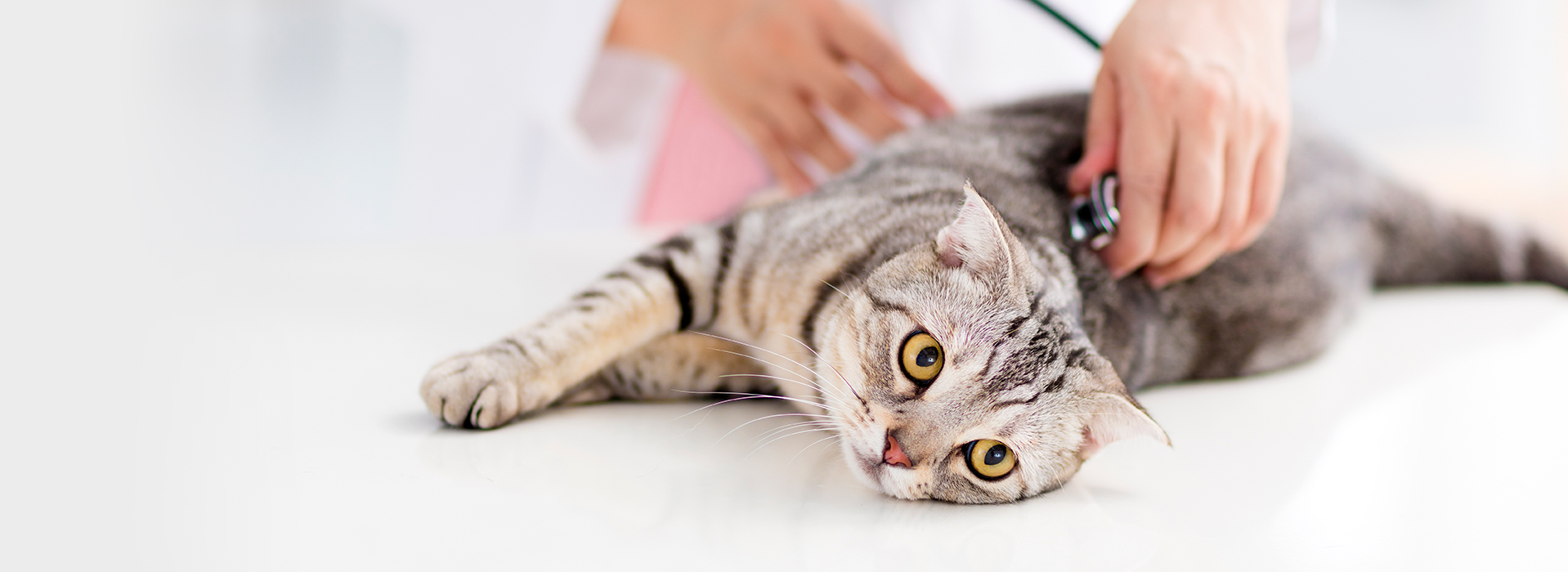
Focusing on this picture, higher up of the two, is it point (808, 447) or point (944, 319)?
point (944, 319)

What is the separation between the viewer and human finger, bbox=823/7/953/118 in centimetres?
165

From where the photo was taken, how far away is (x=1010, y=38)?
7.06ft

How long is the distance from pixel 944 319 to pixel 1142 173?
14.6 inches

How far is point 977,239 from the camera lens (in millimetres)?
949

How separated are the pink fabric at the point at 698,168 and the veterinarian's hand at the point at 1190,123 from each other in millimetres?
1136

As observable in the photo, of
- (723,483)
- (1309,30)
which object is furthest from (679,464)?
(1309,30)

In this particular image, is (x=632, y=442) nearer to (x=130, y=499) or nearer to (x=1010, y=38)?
(x=130, y=499)

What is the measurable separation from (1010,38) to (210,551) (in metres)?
1.94

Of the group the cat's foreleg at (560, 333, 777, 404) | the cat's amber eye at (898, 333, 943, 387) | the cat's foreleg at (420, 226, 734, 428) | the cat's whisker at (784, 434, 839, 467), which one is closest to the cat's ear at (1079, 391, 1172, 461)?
the cat's amber eye at (898, 333, 943, 387)

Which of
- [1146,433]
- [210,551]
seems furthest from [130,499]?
[1146,433]

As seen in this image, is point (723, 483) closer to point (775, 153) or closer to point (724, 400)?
point (724, 400)

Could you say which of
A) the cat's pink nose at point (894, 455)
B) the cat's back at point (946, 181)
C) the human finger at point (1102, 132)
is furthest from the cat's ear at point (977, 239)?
the human finger at point (1102, 132)

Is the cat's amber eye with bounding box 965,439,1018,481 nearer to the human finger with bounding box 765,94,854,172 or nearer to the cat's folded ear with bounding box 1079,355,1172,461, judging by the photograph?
the cat's folded ear with bounding box 1079,355,1172,461

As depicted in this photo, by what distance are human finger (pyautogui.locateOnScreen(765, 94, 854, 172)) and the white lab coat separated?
35cm
